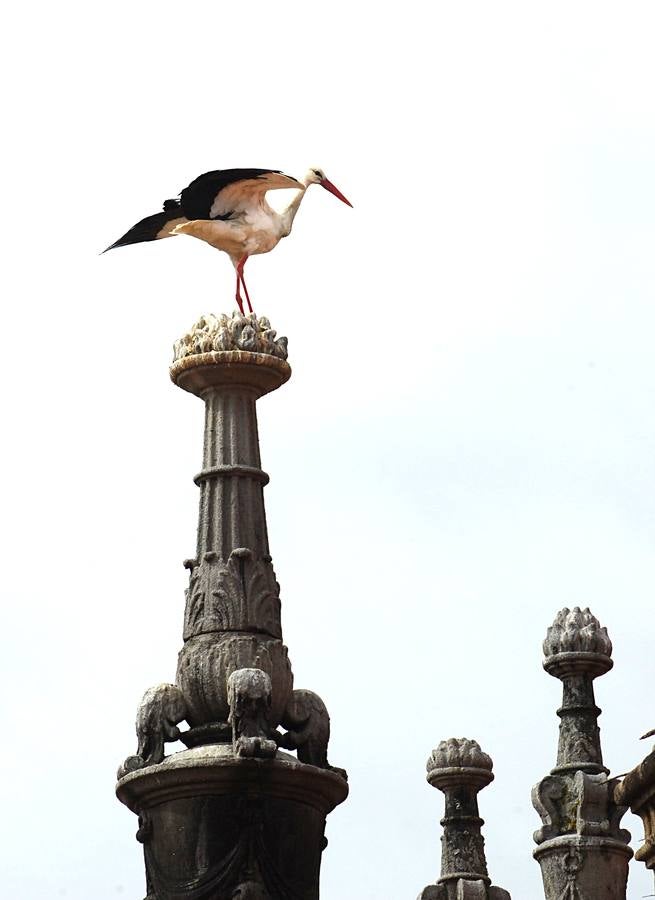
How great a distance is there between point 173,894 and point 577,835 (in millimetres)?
3318

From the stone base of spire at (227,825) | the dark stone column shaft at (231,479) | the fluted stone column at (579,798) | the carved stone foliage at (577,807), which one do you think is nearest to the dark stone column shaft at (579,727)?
the fluted stone column at (579,798)

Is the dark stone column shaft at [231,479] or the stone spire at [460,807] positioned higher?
the dark stone column shaft at [231,479]

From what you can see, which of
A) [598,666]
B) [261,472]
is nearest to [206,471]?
[261,472]

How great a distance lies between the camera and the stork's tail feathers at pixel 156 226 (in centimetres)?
2127

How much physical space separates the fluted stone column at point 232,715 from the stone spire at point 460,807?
271 cm

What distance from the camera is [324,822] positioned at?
19562 mm

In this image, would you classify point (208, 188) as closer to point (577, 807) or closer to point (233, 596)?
point (233, 596)

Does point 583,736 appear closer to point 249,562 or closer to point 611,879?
point 611,879

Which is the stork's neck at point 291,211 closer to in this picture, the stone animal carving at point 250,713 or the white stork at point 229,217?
the white stork at point 229,217

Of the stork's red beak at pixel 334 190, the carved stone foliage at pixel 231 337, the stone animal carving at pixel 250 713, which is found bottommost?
the stone animal carving at pixel 250 713

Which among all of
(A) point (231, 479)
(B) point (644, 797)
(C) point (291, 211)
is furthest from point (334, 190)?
(B) point (644, 797)

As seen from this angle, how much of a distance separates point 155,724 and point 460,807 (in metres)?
3.83

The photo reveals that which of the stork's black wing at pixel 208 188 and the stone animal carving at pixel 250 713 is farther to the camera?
the stork's black wing at pixel 208 188

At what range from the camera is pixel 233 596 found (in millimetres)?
19656
